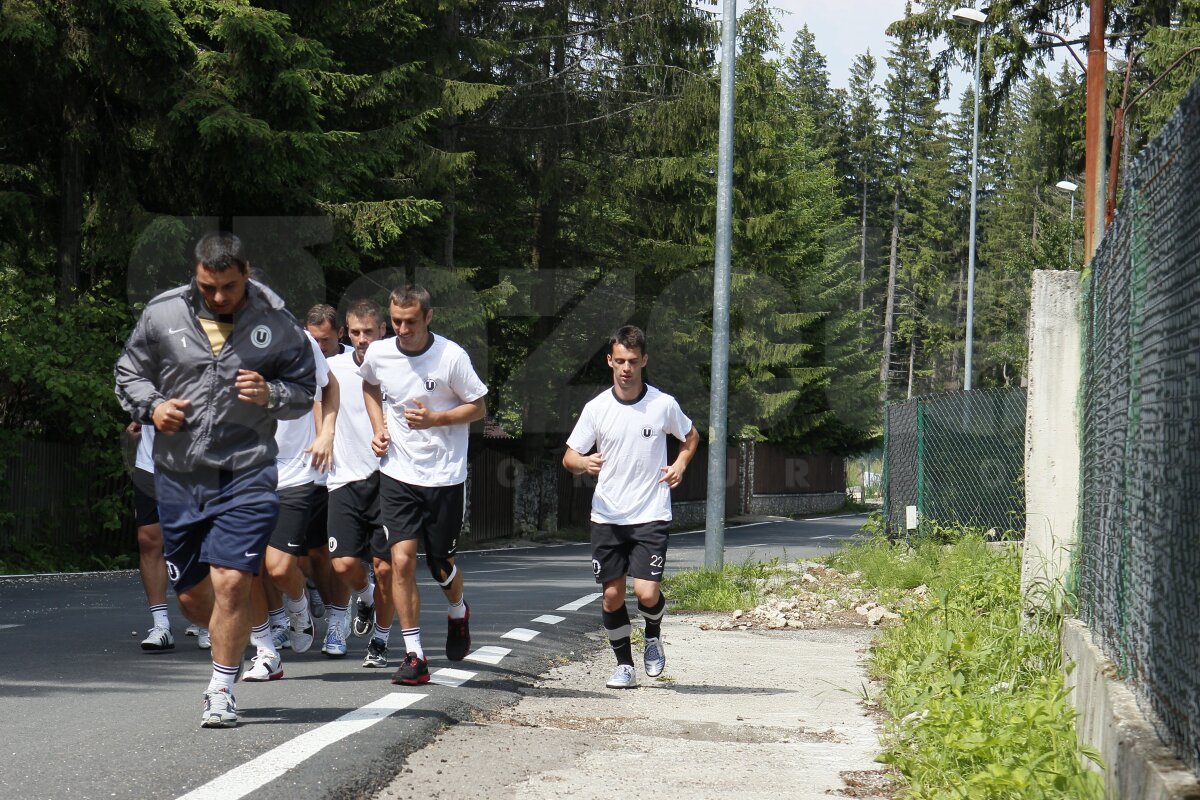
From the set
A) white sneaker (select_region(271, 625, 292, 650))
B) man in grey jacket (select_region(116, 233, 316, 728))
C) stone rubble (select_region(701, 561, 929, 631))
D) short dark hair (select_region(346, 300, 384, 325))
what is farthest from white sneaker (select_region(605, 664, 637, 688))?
stone rubble (select_region(701, 561, 929, 631))

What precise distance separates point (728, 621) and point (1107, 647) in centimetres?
649

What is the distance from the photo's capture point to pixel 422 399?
7.31m

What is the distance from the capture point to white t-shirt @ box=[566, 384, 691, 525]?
7879mm

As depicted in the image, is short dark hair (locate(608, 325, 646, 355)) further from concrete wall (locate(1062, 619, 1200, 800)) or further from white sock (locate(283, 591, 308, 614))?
concrete wall (locate(1062, 619, 1200, 800))

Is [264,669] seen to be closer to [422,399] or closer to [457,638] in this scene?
[457,638]

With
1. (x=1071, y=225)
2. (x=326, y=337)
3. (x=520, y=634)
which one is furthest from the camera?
(x=1071, y=225)

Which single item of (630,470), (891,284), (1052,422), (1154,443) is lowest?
(630,470)

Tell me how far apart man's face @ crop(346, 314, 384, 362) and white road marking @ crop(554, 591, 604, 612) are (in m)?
4.57

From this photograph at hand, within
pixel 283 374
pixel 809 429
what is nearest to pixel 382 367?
pixel 283 374

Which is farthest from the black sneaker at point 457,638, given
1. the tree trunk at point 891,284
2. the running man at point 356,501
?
the tree trunk at point 891,284

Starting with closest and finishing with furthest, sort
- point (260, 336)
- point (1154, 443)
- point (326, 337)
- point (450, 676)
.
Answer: point (1154, 443)
point (260, 336)
point (450, 676)
point (326, 337)

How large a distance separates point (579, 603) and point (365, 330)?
211 inches

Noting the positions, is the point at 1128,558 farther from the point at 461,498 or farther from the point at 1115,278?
the point at 461,498

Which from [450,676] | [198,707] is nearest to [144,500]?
[450,676]
